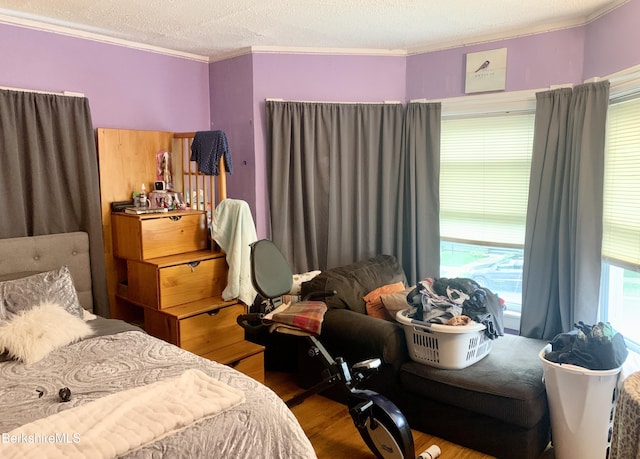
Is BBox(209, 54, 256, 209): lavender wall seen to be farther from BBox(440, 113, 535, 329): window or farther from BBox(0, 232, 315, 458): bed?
BBox(0, 232, 315, 458): bed

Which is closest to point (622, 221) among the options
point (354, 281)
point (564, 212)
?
point (564, 212)

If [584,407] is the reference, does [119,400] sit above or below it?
above

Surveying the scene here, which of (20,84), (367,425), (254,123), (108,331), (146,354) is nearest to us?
(146,354)

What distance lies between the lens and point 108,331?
255cm

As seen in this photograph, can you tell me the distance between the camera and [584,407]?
2.28 metres

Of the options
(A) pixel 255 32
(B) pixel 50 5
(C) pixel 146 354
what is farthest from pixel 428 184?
(B) pixel 50 5

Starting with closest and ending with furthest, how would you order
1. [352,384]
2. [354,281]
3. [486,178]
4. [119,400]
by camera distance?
[119,400] < [352,384] < [354,281] < [486,178]

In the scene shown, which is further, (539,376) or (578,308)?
(578,308)

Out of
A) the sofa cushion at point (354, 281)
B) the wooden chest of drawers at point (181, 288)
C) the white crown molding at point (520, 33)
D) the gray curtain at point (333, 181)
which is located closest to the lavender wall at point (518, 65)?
the white crown molding at point (520, 33)

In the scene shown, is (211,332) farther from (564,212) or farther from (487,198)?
(564,212)

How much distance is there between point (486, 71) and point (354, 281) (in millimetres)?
1770

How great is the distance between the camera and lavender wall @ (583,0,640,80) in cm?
262

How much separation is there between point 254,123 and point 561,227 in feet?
7.54

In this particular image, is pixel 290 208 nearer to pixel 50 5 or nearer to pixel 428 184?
pixel 428 184
